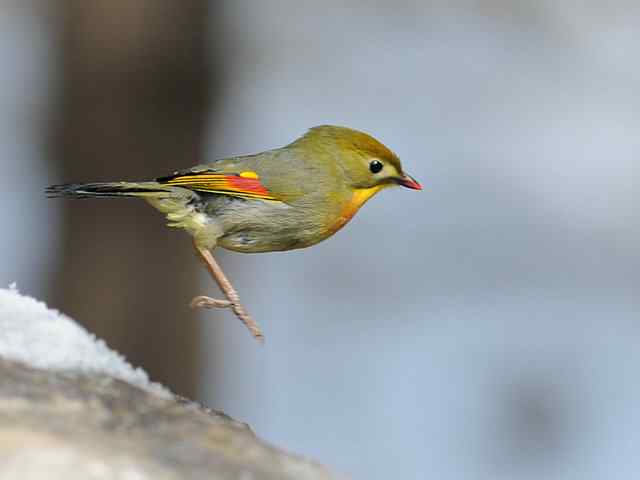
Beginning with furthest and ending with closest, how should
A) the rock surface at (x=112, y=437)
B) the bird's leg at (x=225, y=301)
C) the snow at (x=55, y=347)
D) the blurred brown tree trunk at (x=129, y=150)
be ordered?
the blurred brown tree trunk at (x=129, y=150) → the bird's leg at (x=225, y=301) → the snow at (x=55, y=347) → the rock surface at (x=112, y=437)

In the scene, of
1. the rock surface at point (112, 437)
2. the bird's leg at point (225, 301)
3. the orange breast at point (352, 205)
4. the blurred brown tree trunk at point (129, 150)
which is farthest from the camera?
the blurred brown tree trunk at point (129, 150)

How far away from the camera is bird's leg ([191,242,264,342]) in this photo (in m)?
2.95

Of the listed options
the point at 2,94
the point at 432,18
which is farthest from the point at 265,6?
the point at 2,94

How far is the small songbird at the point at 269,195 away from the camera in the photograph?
3.35 m

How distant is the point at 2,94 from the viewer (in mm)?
7605

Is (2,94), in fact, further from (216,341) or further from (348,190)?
(348,190)

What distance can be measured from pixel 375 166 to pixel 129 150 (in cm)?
247

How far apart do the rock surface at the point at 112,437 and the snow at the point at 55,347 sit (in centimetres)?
6

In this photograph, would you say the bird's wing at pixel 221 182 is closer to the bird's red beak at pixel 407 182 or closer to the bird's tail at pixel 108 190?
the bird's tail at pixel 108 190

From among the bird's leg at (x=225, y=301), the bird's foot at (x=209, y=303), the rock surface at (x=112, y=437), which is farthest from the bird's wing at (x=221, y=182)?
the rock surface at (x=112, y=437)

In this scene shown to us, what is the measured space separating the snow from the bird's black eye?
3.94ft

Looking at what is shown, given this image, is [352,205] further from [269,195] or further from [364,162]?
[269,195]

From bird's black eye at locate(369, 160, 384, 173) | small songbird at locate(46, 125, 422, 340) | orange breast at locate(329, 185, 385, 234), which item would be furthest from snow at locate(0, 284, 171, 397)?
bird's black eye at locate(369, 160, 384, 173)

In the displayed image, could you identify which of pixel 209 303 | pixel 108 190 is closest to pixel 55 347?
pixel 209 303
